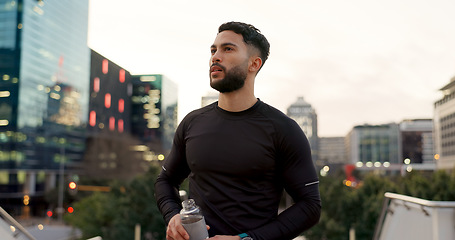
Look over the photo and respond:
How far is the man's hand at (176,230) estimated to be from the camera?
67.7 inches

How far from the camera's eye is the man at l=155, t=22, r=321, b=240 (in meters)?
1.81

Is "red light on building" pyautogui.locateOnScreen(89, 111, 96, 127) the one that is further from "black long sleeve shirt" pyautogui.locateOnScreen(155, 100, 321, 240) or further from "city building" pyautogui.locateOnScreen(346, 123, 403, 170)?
"black long sleeve shirt" pyautogui.locateOnScreen(155, 100, 321, 240)

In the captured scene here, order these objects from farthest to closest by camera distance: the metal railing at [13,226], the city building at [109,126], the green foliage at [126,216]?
1. the city building at [109,126]
2. the green foliage at [126,216]
3. the metal railing at [13,226]

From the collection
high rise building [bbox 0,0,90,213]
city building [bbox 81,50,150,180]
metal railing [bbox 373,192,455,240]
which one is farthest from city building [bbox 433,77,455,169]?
metal railing [bbox 373,192,455,240]

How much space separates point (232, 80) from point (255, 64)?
17 cm

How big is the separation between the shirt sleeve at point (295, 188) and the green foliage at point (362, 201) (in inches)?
1337

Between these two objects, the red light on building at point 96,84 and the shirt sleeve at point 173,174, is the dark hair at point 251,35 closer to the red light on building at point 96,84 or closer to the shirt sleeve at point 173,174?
the shirt sleeve at point 173,174

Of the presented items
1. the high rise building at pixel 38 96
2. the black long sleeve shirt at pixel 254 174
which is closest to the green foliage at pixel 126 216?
the black long sleeve shirt at pixel 254 174

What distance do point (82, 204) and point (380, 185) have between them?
1155 inches

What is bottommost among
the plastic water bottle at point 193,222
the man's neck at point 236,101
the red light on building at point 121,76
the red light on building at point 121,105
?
the plastic water bottle at point 193,222

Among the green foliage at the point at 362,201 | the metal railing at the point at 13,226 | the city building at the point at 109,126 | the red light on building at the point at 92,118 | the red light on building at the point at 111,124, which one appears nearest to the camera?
the metal railing at the point at 13,226

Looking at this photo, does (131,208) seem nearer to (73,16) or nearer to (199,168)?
(199,168)

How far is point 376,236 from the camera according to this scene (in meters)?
5.15

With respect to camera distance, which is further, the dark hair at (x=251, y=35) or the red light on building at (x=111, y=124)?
the red light on building at (x=111, y=124)
